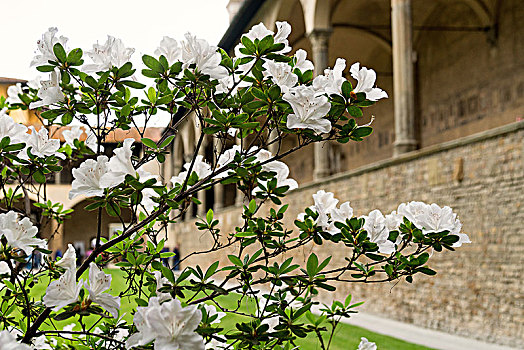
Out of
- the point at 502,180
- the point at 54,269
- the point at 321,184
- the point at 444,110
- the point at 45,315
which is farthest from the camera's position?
the point at 444,110

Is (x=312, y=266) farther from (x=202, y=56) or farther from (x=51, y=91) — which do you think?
(x=51, y=91)

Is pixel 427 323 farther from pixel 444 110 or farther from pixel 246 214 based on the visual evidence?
pixel 444 110

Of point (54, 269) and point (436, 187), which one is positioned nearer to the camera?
point (54, 269)

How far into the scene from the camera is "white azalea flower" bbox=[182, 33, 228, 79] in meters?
1.70

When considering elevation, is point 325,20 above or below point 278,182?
above

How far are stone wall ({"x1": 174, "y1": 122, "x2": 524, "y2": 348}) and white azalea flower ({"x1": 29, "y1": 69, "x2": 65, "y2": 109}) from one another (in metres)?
4.97

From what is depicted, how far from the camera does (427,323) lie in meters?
7.27

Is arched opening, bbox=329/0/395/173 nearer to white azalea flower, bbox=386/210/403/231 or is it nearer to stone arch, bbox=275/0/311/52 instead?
stone arch, bbox=275/0/311/52

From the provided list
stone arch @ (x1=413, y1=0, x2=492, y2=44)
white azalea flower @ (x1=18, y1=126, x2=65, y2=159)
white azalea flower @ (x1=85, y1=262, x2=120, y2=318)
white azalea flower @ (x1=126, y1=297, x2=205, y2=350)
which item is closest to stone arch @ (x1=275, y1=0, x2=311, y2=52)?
stone arch @ (x1=413, y1=0, x2=492, y2=44)

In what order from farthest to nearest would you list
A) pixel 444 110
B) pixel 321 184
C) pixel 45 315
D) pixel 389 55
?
pixel 389 55, pixel 444 110, pixel 321 184, pixel 45 315

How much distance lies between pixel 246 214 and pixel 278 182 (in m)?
0.16

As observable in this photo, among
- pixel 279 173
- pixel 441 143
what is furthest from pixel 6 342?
pixel 441 143

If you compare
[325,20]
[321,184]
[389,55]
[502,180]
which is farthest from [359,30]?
[502,180]

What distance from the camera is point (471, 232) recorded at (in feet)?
22.0
